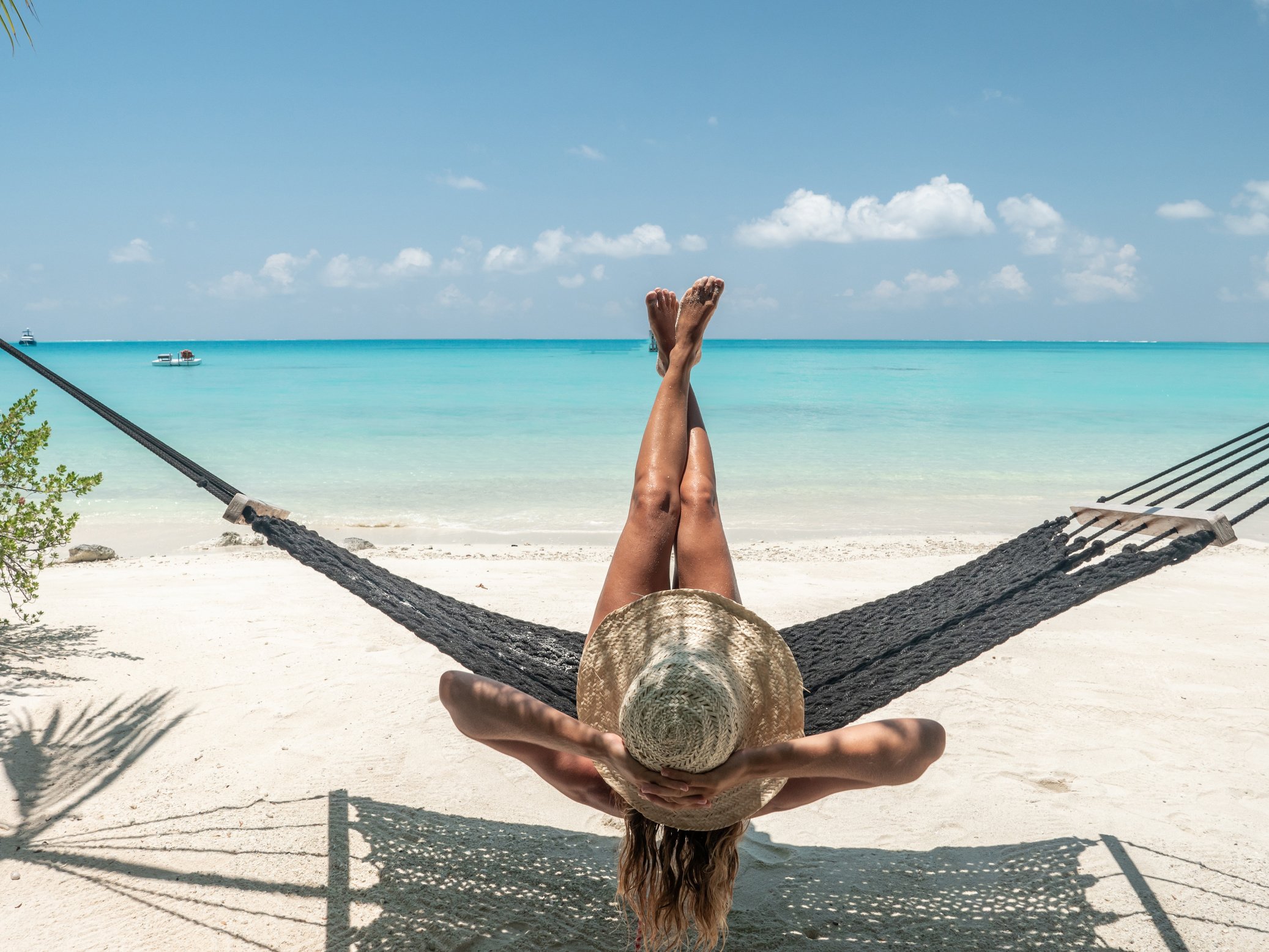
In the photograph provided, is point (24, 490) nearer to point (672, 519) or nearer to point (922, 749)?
point (672, 519)

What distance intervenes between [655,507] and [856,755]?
0.73 meters

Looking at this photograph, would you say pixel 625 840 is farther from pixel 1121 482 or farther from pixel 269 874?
pixel 1121 482

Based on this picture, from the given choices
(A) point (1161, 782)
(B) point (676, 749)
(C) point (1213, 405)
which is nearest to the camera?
(B) point (676, 749)

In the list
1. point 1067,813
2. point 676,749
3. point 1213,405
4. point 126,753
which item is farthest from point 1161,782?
point 1213,405

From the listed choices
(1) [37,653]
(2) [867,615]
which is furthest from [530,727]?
(1) [37,653]

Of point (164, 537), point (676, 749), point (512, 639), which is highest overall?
point (676, 749)

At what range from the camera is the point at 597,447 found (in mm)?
11883

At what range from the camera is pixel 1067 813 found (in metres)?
2.09

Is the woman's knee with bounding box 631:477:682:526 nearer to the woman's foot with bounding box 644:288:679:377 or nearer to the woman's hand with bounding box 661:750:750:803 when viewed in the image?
the woman's foot with bounding box 644:288:679:377

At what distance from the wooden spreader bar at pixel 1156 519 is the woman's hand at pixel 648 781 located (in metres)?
1.47

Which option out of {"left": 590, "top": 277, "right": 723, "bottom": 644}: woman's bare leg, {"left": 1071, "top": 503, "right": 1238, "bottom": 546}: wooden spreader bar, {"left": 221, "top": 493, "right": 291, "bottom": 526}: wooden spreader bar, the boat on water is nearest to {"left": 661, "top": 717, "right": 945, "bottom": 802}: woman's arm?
{"left": 590, "top": 277, "right": 723, "bottom": 644}: woman's bare leg

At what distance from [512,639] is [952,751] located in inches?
50.3

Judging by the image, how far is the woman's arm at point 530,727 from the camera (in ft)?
3.82

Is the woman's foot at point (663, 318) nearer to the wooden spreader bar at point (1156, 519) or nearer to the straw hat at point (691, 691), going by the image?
the straw hat at point (691, 691)
